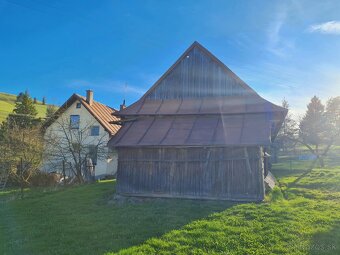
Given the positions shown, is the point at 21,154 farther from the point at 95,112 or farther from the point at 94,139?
the point at 95,112

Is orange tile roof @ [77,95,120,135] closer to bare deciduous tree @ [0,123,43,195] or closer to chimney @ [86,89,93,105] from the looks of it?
chimney @ [86,89,93,105]

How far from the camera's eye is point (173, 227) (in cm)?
960

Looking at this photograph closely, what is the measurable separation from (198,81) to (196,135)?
157 inches

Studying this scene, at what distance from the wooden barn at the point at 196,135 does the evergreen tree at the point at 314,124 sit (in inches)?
1379

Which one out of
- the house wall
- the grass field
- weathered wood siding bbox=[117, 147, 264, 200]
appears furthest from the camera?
the house wall

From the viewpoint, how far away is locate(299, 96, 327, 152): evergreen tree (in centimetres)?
5014

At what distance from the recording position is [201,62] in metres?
17.3

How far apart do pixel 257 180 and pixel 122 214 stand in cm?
616

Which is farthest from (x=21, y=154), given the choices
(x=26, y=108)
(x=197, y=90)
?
(x=26, y=108)

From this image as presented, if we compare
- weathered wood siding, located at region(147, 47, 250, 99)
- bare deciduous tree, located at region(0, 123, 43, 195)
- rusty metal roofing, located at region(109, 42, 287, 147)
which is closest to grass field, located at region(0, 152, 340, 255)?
rusty metal roofing, located at region(109, 42, 287, 147)

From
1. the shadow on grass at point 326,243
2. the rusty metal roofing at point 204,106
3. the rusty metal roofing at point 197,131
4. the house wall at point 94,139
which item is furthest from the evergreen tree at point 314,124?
the shadow on grass at point 326,243

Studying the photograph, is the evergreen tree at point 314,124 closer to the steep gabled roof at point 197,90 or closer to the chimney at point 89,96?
the chimney at point 89,96

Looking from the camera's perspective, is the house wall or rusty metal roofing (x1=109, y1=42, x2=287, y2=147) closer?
rusty metal roofing (x1=109, y1=42, x2=287, y2=147)

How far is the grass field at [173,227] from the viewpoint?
7871 mm
